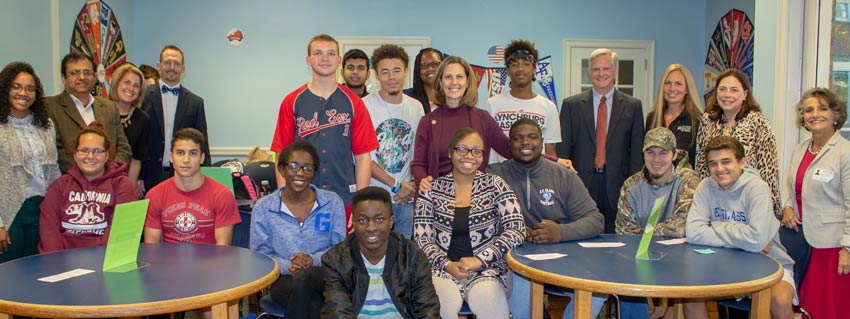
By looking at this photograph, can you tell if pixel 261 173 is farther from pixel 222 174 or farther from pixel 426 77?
pixel 426 77

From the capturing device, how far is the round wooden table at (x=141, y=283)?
1.87 metres

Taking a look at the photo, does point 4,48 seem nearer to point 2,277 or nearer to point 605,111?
point 2,277

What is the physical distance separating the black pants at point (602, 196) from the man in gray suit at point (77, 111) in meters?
2.78

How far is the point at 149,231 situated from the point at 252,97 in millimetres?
4681

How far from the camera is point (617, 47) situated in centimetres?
769

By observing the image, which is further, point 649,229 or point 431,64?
point 431,64

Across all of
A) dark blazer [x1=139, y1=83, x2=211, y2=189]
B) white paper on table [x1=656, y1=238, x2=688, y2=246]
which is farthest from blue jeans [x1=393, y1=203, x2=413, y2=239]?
dark blazer [x1=139, y1=83, x2=211, y2=189]

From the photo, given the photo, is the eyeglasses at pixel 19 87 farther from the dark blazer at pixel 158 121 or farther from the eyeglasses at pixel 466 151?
the eyeglasses at pixel 466 151

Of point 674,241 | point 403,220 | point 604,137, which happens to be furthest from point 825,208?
point 403,220

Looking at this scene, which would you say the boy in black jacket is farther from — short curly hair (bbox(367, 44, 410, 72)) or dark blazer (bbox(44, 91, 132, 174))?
dark blazer (bbox(44, 91, 132, 174))

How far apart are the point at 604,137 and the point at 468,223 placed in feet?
4.50

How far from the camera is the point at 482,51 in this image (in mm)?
7586

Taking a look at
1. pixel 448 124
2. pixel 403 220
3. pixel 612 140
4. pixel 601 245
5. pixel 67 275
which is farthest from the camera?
pixel 612 140

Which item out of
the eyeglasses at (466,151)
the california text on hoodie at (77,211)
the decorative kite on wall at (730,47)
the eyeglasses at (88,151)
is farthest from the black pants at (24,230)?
the decorative kite on wall at (730,47)
